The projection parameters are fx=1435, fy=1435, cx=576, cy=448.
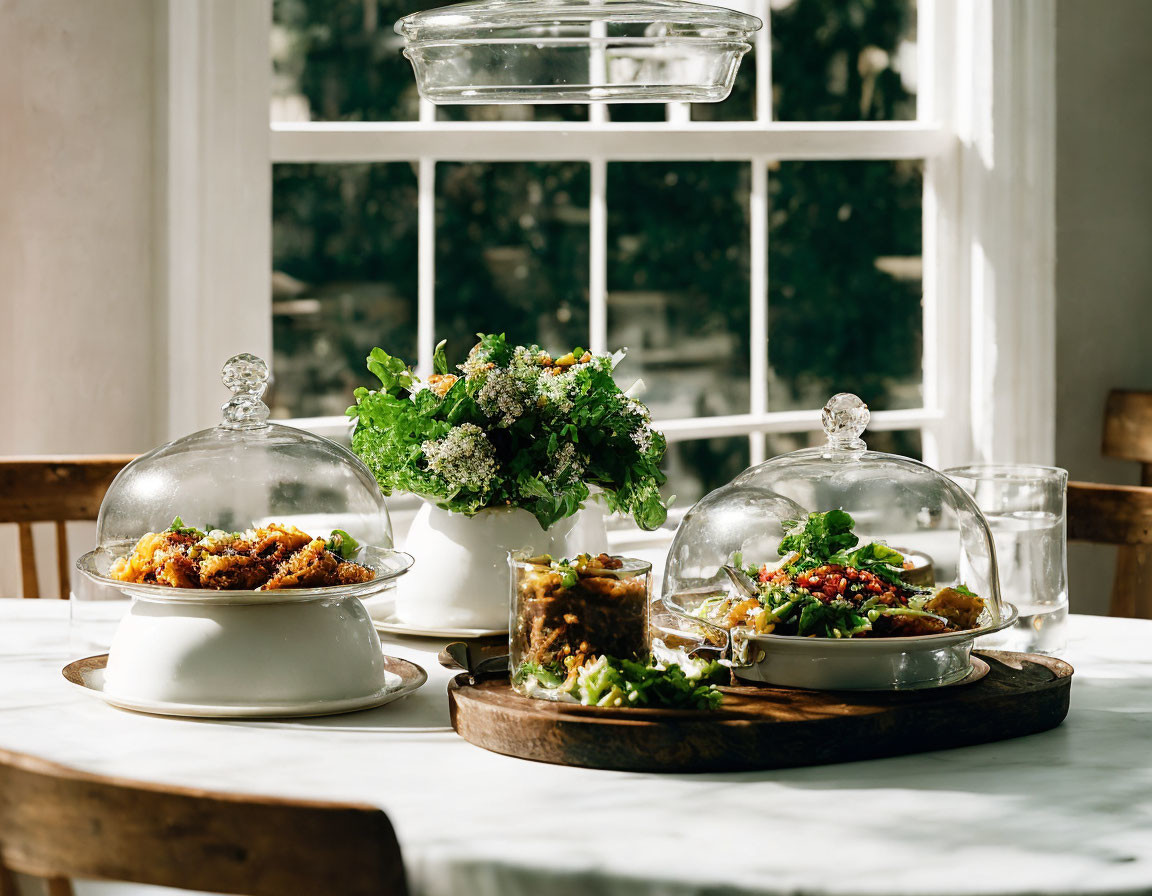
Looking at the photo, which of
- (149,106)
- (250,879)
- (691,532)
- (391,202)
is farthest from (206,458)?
(391,202)

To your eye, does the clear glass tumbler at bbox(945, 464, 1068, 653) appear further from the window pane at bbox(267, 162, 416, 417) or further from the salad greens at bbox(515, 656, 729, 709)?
the window pane at bbox(267, 162, 416, 417)

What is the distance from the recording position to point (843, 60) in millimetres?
2912

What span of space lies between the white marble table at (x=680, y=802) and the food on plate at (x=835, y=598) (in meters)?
0.13

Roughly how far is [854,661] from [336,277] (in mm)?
1593

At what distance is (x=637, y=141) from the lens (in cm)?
274

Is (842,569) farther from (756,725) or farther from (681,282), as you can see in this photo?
(681,282)

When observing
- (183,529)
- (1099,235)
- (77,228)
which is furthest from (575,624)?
(1099,235)

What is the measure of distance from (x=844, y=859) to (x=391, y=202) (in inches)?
75.4

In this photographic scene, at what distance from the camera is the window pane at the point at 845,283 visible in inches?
115

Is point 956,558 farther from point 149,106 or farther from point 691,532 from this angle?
point 149,106

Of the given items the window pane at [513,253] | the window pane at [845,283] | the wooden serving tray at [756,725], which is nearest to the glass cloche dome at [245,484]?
the wooden serving tray at [756,725]

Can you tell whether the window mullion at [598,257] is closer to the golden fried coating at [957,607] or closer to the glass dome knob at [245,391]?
the glass dome knob at [245,391]

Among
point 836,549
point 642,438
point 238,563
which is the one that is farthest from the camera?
point 642,438

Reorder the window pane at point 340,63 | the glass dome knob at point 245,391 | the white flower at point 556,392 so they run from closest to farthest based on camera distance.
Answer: the glass dome knob at point 245,391 → the white flower at point 556,392 → the window pane at point 340,63
